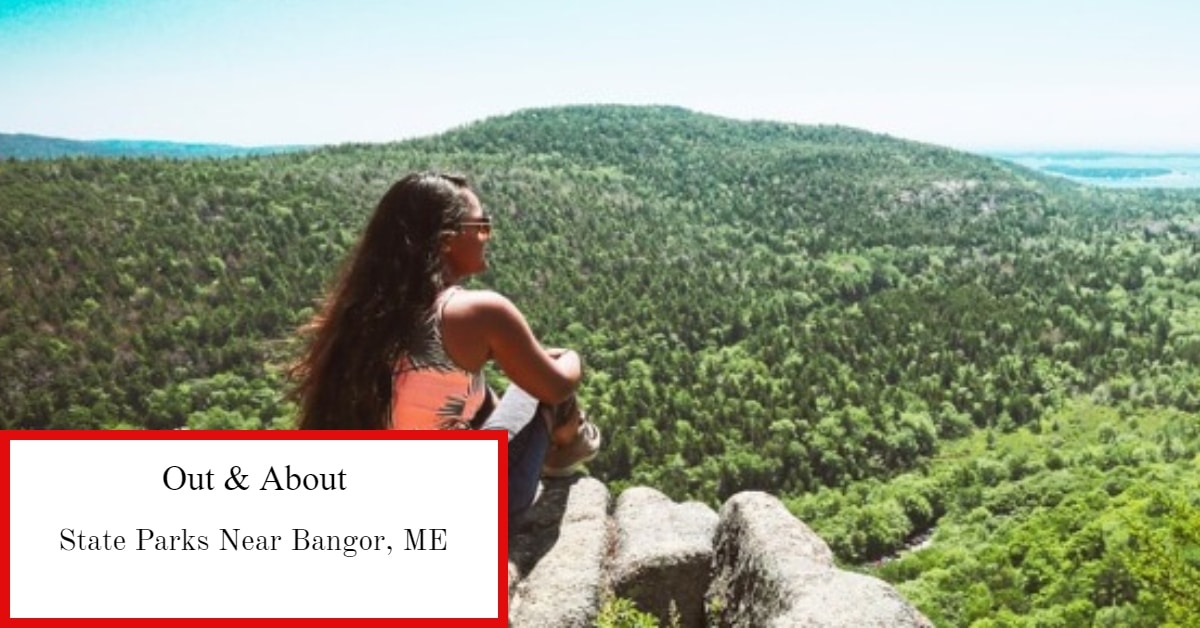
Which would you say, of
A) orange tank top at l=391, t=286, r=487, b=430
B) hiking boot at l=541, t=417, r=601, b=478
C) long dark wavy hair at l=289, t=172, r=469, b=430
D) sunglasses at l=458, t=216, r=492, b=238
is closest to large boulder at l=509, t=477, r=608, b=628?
hiking boot at l=541, t=417, r=601, b=478

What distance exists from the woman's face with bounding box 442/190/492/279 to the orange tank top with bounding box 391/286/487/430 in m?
0.23

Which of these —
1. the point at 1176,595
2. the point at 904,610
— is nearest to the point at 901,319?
the point at 1176,595

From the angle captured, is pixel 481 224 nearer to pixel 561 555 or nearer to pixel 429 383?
pixel 429 383

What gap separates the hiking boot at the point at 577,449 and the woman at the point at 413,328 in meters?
1.93

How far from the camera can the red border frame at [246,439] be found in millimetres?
4312

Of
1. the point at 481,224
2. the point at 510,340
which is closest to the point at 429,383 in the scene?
the point at 510,340

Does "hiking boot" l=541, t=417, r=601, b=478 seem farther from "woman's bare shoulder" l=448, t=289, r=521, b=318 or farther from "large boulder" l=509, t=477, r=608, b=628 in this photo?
"woman's bare shoulder" l=448, t=289, r=521, b=318

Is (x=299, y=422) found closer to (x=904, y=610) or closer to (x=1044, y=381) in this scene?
(x=904, y=610)

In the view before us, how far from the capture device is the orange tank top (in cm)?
555

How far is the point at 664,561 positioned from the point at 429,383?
3598 mm

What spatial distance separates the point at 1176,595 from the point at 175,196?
7869 inches

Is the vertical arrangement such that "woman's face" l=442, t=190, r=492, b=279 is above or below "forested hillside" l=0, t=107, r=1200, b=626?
above

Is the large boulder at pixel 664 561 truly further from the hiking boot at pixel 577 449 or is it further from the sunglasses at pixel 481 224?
the sunglasses at pixel 481 224

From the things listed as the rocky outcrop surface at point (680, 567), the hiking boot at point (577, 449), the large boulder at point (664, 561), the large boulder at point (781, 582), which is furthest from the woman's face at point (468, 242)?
the large boulder at point (664, 561)
